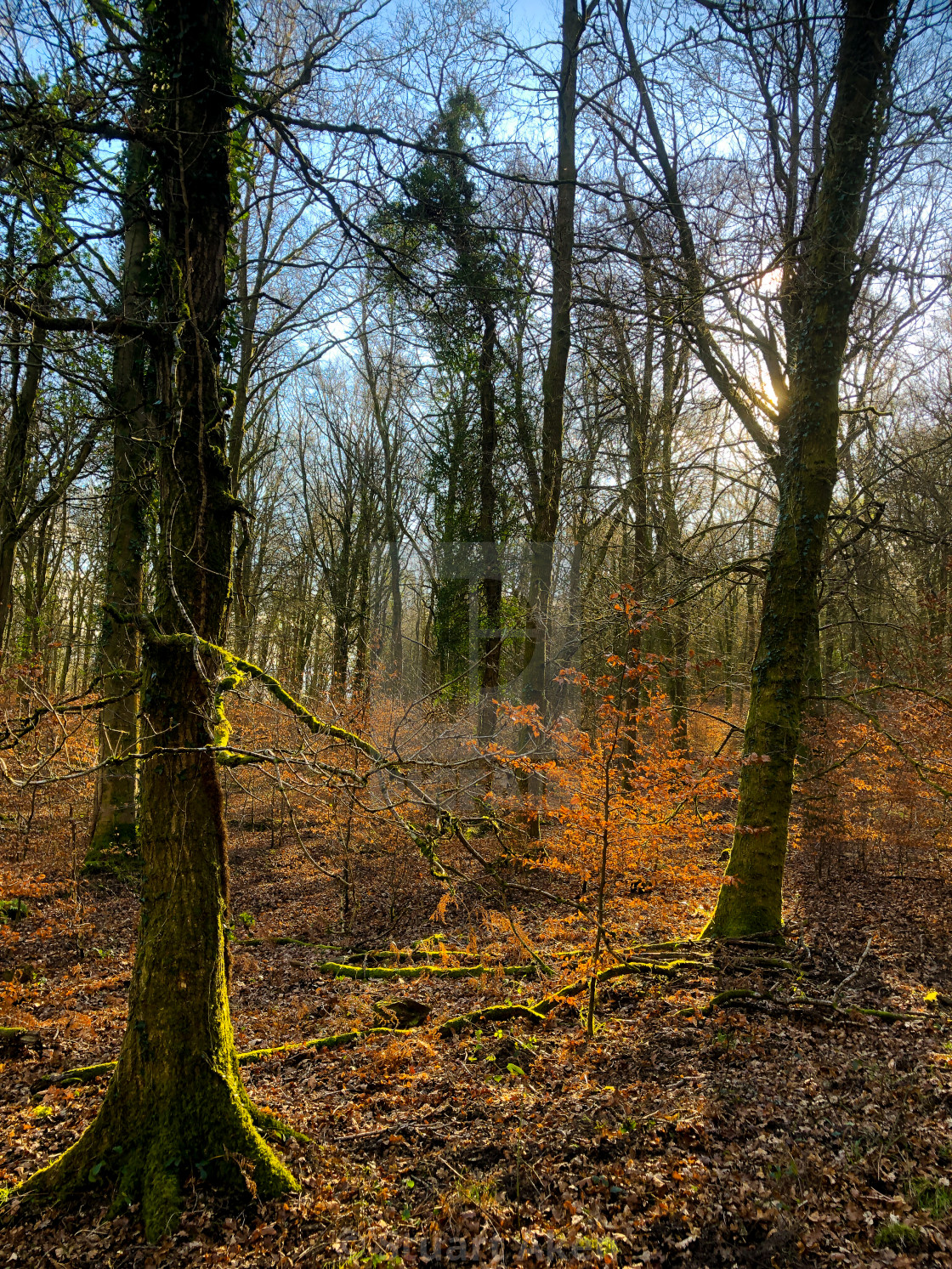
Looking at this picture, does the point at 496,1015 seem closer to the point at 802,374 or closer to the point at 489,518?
the point at 802,374

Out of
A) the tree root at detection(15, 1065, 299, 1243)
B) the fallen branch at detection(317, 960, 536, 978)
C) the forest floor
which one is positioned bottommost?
the fallen branch at detection(317, 960, 536, 978)

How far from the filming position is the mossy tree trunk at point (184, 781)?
336 cm

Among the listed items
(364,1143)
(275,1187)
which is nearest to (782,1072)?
(364,1143)

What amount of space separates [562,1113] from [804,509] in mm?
5266

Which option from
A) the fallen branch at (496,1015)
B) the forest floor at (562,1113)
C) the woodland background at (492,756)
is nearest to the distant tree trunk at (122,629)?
the woodland background at (492,756)

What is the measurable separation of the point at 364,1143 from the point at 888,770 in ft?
25.8

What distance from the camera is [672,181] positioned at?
8648mm

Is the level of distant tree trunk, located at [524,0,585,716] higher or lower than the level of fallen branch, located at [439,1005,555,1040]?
higher

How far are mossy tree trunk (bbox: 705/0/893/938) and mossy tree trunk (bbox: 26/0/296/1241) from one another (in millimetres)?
4662

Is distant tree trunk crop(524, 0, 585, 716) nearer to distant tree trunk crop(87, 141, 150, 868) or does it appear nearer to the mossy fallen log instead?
distant tree trunk crop(87, 141, 150, 868)

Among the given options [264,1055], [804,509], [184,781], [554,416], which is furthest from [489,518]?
[184,781]

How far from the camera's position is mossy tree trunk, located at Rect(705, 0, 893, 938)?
623 cm

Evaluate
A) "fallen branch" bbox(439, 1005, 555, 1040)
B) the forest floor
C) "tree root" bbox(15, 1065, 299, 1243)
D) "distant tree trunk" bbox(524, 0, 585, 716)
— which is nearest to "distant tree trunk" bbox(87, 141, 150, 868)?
the forest floor

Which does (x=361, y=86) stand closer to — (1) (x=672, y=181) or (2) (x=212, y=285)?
(1) (x=672, y=181)
